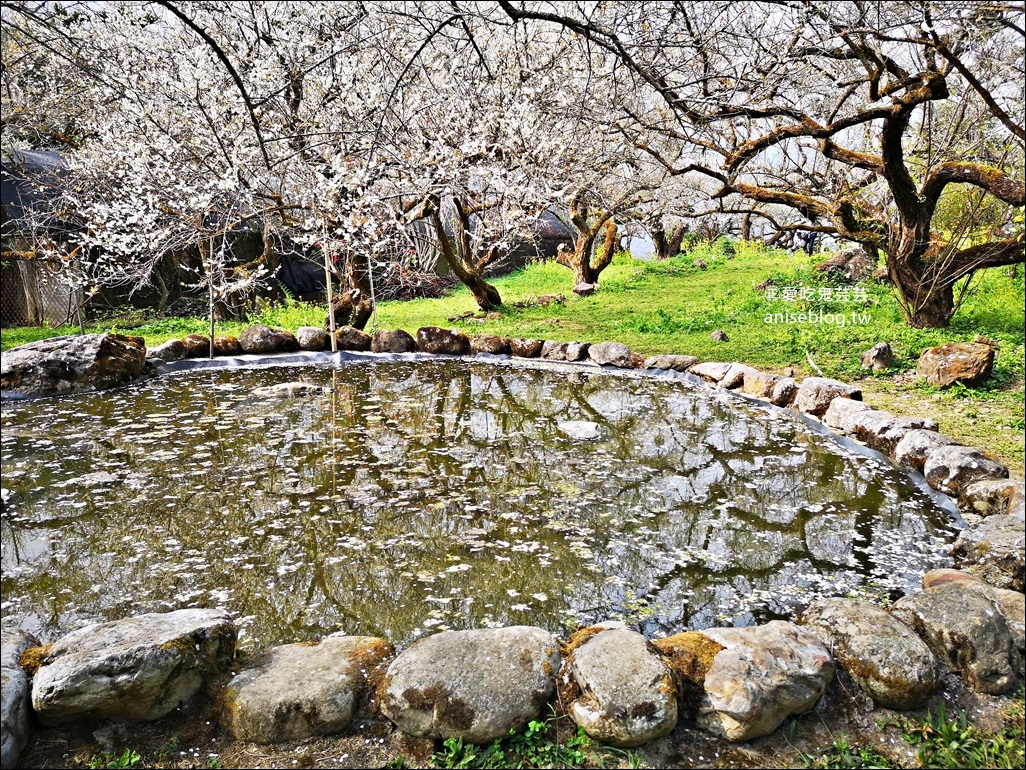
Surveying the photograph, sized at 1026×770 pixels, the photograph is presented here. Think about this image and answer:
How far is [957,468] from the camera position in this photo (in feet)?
15.2

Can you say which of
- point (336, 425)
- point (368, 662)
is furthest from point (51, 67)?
point (368, 662)

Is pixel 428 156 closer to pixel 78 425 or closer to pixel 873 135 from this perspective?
pixel 78 425

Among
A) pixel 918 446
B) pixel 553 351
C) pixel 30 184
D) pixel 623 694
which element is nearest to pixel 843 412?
pixel 918 446

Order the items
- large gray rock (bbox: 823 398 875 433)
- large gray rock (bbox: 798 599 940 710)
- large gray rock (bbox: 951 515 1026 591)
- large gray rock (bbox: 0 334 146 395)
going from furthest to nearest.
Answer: large gray rock (bbox: 0 334 146 395), large gray rock (bbox: 823 398 875 433), large gray rock (bbox: 951 515 1026 591), large gray rock (bbox: 798 599 940 710)

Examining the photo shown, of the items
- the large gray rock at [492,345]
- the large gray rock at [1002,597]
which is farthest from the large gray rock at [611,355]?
the large gray rock at [1002,597]

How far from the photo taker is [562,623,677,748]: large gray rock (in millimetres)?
2322

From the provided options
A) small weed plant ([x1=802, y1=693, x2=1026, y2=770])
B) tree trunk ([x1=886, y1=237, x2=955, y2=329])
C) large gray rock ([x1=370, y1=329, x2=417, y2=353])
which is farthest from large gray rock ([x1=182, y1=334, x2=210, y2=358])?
A: tree trunk ([x1=886, y1=237, x2=955, y2=329])

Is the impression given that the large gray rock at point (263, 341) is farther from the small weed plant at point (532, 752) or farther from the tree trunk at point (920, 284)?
the tree trunk at point (920, 284)

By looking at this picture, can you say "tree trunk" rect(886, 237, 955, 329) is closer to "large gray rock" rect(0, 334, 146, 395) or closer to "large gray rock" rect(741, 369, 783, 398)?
"large gray rock" rect(741, 369, 783, 398)

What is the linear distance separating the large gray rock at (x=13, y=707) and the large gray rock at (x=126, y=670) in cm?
4

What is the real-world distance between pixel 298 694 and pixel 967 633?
2584 millimetres

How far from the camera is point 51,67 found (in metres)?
9.49

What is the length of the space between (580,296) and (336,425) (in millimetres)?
8606

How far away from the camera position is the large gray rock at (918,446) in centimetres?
502
